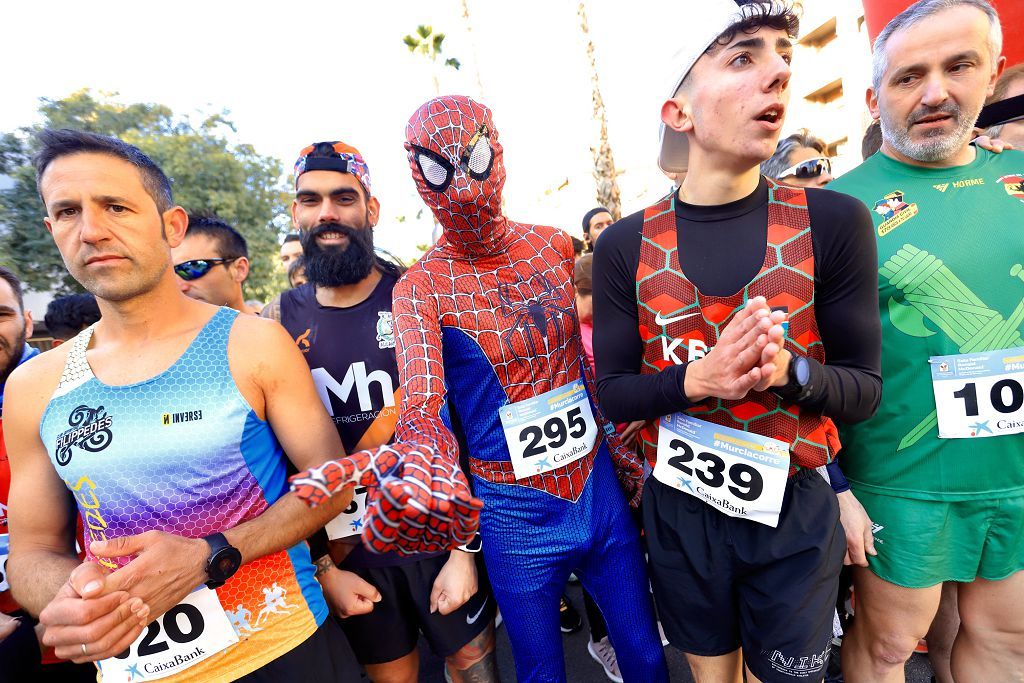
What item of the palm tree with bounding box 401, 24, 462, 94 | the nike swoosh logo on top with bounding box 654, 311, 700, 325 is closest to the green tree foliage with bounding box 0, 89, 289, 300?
the palm tree with bounding box 401, 24, 462, 94

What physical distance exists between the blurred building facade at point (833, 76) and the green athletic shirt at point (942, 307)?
1692 cm

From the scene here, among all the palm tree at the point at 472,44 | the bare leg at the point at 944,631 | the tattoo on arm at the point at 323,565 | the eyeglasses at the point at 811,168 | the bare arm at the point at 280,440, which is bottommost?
the bare leg at the point at 944,631

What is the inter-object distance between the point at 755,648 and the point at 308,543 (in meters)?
1.78

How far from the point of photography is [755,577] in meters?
1.79

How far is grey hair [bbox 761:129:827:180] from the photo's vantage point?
13.2 feet

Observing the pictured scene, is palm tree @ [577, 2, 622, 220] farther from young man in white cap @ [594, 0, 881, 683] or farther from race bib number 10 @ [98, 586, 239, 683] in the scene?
race bib number 10 @ [98, 586, 239, 683]

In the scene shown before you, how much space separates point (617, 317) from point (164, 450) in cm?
162

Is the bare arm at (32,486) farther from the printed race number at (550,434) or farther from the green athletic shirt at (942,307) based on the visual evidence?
the green athletic shirt at (942,307)

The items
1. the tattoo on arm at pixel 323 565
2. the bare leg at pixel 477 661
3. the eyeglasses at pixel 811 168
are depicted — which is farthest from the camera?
the eyeglasses at pixel 811 168

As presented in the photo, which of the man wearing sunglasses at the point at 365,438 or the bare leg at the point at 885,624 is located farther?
the man wearing sunglasses at the point at 365,438

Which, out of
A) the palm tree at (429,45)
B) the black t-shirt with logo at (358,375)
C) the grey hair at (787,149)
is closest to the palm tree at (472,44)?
the palm tree at (429,45)

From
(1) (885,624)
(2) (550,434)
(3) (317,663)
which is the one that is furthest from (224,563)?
(1) (885,624)

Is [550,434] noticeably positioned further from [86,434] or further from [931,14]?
[931,14]

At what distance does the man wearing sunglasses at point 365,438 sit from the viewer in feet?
7.93
